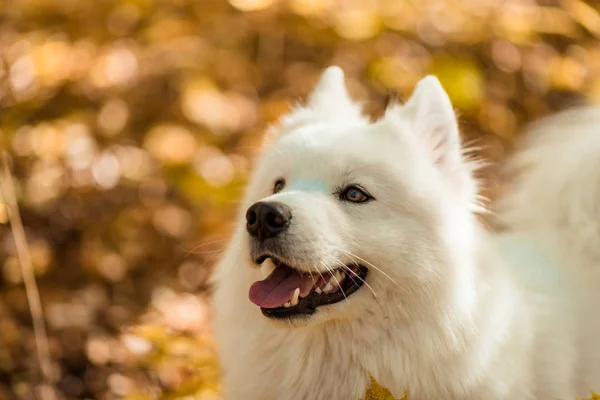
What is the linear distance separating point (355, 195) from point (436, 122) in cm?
47

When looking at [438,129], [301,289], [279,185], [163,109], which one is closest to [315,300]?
[301,289]

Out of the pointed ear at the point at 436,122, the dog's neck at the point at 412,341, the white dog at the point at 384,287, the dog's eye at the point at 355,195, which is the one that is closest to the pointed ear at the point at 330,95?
the white dog at the point at 384,287

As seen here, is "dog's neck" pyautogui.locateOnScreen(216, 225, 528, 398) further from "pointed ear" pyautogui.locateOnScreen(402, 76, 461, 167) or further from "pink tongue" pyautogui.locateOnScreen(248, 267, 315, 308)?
"pointed ear" pyautogui.locateOnScreen(402, 76, 461, 167)

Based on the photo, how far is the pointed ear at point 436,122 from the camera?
243 centimetres

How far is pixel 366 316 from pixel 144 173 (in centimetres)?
320

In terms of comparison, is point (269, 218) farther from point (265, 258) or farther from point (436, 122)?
point (436, 122)

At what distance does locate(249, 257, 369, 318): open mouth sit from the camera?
216 cm

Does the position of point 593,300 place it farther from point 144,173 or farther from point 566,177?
point 144,173

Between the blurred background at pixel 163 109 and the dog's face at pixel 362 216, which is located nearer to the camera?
the dog's face at pixel 362 216

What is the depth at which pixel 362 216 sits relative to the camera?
88.0 inches

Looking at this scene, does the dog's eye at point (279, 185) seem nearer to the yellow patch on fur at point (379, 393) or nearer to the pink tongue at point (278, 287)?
the pink tongue at point (278, 287)

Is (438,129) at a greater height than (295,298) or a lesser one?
greater

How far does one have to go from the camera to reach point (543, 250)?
3.12 meters

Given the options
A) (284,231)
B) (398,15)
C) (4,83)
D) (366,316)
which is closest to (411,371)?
(366,316)
